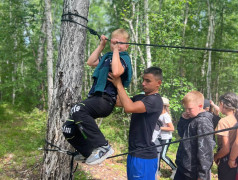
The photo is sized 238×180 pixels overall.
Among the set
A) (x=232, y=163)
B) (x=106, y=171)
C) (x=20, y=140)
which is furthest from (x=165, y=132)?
(x=20, y=140)

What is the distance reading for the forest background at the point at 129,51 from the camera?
22.3 ft

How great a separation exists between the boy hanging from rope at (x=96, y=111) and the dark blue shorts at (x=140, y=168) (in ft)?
1.06

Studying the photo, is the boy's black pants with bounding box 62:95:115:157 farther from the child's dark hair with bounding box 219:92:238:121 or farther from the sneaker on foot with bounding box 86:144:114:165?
the child's dark hair with bounding box 219:92:238:121

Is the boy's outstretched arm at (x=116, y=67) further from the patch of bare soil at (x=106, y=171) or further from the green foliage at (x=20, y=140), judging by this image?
the green foliage at (x=20, y=140)

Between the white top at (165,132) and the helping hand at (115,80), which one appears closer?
the helping hand at (115,80)

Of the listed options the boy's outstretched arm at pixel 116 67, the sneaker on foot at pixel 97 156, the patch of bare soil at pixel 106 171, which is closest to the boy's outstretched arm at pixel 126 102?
the boy's outstretched arm at pixel 116 67

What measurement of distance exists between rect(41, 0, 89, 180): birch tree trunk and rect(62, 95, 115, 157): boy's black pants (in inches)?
26.1

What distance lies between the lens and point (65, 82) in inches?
103

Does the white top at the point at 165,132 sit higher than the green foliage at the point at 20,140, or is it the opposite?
the white top at the point at 165,132

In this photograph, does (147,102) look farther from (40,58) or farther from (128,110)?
(40,58)

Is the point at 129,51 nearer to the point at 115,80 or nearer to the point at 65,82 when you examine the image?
the point at 65,82

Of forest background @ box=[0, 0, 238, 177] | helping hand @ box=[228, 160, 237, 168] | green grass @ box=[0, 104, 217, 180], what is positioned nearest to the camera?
helping hand @ box=[228, 160, 237, 168]

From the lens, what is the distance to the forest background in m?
6.79

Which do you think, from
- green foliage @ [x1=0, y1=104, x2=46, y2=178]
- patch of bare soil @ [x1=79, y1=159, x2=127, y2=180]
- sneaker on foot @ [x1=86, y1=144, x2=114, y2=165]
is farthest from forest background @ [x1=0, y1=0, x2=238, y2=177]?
sneaker on foot @ [x1=86, y1=144, x2=114, y2=165]
